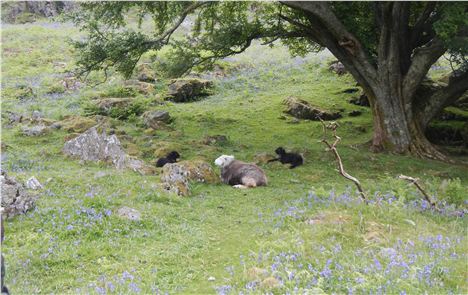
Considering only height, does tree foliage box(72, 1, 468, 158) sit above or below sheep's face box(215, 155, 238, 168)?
above

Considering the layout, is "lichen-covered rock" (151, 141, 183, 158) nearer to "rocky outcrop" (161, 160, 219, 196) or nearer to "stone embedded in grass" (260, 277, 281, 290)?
"rocky outcrop" (161, 160, 219, 196)

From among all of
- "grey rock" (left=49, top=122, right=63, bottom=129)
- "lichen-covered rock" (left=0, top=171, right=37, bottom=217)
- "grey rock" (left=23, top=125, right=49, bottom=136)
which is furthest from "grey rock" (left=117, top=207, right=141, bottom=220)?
"grey rock" (left=49, top=122, right=63, bottom=129)

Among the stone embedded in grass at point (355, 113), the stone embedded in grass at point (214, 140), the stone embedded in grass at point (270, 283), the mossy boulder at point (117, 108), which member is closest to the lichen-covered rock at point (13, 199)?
the stone embedded in grass at point (270, 283)

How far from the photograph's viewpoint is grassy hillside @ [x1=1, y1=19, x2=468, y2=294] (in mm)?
7105

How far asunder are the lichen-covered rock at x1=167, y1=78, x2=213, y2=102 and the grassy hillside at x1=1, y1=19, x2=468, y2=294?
1231 centimetres

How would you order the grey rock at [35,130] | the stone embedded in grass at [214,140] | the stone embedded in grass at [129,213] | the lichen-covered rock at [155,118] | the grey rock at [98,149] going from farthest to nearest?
the lichen-covered rock at [155,118] → the grey rock at [35,130] → the stone embedded in grass at [214,140] → the grey rock at [98,149] → the stone embedded in grass at [129,213]

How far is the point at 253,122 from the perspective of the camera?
93.1 feet

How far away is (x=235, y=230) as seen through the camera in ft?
35.2

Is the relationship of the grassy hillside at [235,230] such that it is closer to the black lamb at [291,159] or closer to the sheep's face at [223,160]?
the black lamb at [291,159]

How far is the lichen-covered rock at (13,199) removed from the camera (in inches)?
416

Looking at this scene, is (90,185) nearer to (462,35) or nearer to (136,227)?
(136,227)

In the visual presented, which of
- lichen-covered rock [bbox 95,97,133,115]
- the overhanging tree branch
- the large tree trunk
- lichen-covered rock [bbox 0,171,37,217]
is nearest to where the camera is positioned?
lichen-covered rock [bbox 0,171,37,217]

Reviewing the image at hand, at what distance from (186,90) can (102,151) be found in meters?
18.7

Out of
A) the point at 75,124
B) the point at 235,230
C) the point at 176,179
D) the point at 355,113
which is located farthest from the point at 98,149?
the point at 355,113
